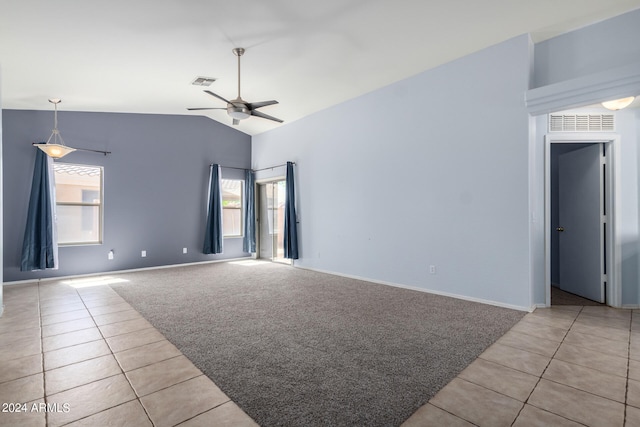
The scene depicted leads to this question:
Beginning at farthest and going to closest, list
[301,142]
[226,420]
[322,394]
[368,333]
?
[301,142] < [368,333] < [322,394] < [226,420]

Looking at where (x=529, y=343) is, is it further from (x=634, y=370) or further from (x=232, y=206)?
(x=232, y=206)

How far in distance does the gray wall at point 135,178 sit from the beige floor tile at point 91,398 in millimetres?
4709

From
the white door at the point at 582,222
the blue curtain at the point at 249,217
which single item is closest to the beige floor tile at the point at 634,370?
the white door at the point at 582,222

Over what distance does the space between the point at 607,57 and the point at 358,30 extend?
2.67m

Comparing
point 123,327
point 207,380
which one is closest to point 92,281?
point 123,327

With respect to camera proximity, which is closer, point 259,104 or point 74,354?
point 74,354

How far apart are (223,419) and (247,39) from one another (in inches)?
149

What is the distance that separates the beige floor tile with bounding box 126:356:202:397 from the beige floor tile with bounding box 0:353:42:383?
0.74m

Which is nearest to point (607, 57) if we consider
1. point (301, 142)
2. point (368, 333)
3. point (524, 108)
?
point (524, 108)

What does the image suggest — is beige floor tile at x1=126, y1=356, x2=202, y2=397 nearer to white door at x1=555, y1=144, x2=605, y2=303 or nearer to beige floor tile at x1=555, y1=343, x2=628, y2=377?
beige floor tile at x1=555, y1=343, x2=628, y2=377

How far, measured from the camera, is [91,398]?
202cm

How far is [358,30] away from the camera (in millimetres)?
3619

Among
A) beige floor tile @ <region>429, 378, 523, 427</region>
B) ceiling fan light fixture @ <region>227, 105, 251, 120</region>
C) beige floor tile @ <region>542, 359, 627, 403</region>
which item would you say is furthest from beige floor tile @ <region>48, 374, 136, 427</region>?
ceiling fan light fixture @ <region>227, 105, 251, 120</region>

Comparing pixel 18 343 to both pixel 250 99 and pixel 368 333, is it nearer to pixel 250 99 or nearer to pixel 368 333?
pixel 368 333
